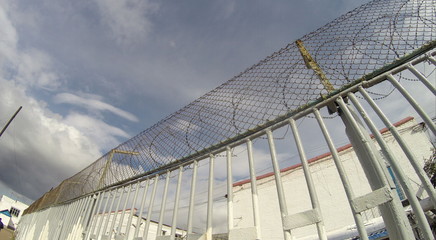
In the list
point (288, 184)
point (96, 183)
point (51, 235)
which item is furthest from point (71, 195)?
point (288, 184)

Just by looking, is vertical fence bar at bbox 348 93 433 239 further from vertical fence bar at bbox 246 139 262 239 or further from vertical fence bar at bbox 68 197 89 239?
vertical fence bar at bbox 68 197 89 239

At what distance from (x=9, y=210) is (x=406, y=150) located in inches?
2351

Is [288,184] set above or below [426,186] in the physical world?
above

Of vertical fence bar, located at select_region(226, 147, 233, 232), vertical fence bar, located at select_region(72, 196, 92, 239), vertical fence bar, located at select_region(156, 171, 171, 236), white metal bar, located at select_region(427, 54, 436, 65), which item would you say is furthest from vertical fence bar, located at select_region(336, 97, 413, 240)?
Result: vertical fence bar, located at select_region(72, 196, 92, 239)

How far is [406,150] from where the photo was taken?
5.15 ft

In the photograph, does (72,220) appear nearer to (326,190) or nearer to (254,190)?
(254,190)

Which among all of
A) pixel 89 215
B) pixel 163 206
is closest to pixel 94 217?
pixel 89 215

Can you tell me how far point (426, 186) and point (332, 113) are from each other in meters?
0.85

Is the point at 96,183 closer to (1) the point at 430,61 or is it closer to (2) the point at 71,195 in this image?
(2) the point at 71,195

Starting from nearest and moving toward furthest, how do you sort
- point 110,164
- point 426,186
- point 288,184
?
point 426,186, point 110,164, point 288,184

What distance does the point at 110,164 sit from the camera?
15.8 ft

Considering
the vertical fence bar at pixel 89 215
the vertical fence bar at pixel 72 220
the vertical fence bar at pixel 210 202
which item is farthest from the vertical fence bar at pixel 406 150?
the vertical fence bar at pixel 72 220

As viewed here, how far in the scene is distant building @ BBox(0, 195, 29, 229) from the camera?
40075 mm

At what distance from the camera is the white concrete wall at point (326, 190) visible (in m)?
10.9
